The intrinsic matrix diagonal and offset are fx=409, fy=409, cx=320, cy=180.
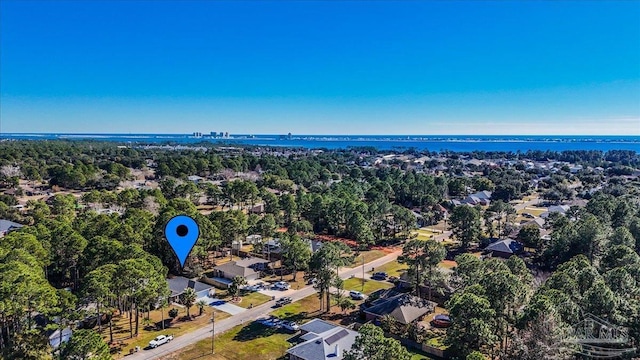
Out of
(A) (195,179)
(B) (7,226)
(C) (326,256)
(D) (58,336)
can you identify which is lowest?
(D) (58,336)

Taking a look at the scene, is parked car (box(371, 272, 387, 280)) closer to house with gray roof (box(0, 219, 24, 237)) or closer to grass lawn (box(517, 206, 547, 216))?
house with gray roof (box(0, 219, 24, 237))

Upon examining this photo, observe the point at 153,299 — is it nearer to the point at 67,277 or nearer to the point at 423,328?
the point at 67,277

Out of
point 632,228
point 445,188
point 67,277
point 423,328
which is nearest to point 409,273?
point 423,328

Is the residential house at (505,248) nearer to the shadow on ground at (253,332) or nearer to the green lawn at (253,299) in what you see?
the green lawn at (253,299)

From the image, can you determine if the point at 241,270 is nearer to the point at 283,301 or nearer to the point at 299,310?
the point at 283,301

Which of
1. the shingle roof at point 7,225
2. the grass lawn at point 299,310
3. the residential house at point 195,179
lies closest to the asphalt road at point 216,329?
the grass lawn at point 299,310

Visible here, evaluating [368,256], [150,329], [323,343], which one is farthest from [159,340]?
[368,256]
